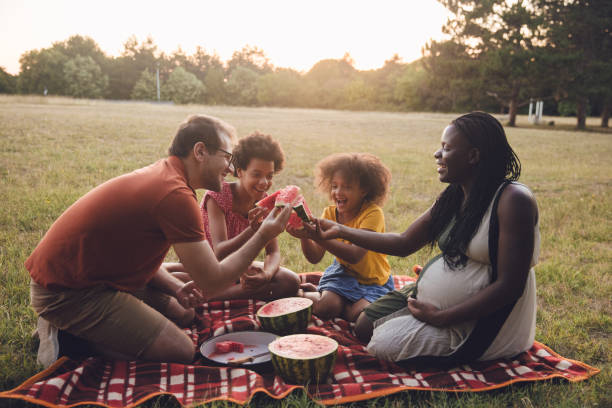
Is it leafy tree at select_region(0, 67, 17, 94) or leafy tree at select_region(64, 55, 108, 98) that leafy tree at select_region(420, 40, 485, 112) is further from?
leafy tree at select_region(0, 67, 17, 94)

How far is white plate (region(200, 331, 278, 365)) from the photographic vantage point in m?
3.23

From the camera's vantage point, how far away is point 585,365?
322 cm

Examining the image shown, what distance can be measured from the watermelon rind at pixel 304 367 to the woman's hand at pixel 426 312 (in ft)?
2.11

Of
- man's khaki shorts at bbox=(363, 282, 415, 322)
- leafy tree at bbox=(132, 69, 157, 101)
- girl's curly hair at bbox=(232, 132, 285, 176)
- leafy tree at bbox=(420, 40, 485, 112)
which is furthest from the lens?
leafy tree at bbox=(132, 69, 157, 101)

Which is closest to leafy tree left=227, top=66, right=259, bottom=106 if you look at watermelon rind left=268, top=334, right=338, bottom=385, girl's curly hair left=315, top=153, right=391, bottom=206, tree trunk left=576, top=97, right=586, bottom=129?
tree trunk left=576, top=97, right=586, bottom=129

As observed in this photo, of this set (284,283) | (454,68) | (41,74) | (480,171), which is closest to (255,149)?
(284,283)

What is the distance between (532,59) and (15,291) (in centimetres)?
3563

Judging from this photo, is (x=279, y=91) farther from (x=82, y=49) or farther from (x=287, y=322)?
(x=287, y=322)

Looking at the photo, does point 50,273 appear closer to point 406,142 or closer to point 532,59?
point 406,142

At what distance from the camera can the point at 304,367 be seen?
2.87m

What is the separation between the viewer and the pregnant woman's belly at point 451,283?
9.87 feet

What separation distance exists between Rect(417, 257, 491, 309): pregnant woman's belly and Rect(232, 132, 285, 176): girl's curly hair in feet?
5.93

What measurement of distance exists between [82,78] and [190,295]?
239 ft

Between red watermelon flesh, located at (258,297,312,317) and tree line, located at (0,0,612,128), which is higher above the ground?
tree line, located at (0,0,612,128)
